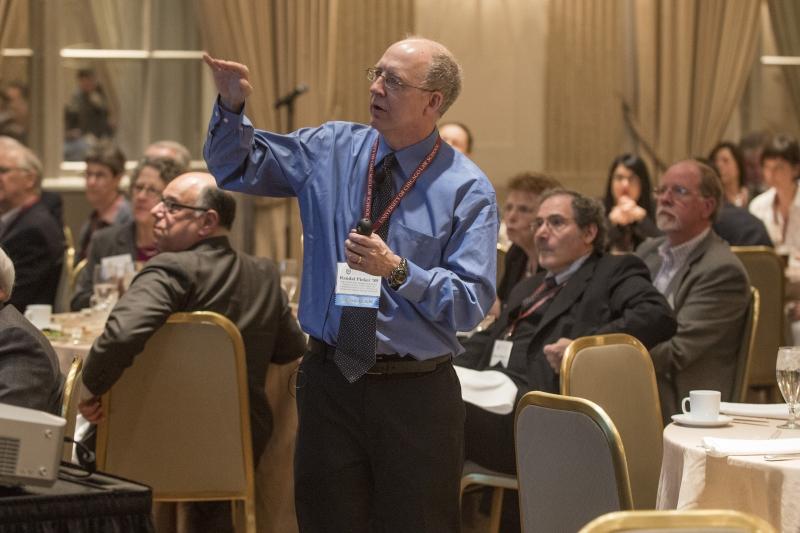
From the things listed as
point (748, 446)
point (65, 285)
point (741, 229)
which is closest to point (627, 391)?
point (748, 446)

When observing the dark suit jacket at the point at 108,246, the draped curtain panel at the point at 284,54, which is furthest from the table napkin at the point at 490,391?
the draped curtain panel at the point at 284,54

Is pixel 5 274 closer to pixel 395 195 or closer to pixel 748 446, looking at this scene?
pixel 395 195

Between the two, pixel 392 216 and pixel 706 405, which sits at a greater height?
pixel 392 216

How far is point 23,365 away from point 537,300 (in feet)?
7.57

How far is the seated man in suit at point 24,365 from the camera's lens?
2794 mm

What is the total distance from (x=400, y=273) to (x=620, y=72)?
6716 millimetres

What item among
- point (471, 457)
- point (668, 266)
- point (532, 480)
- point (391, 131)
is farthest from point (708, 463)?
point (668, 266)

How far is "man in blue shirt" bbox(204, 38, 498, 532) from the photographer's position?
9.57ft

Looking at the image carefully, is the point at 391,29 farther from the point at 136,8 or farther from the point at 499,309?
the point at 499,309

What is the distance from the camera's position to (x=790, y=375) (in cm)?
329

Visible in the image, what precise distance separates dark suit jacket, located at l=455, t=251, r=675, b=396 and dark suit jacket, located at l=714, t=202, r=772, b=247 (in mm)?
2307

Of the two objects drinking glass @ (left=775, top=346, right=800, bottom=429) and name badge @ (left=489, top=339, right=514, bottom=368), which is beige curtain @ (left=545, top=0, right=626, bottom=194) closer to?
name badge @ (left=489, top=339, right=514, bottom=368)

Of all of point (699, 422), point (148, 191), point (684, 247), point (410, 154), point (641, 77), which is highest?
point (641, 77)

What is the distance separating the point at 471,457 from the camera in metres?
4.36
